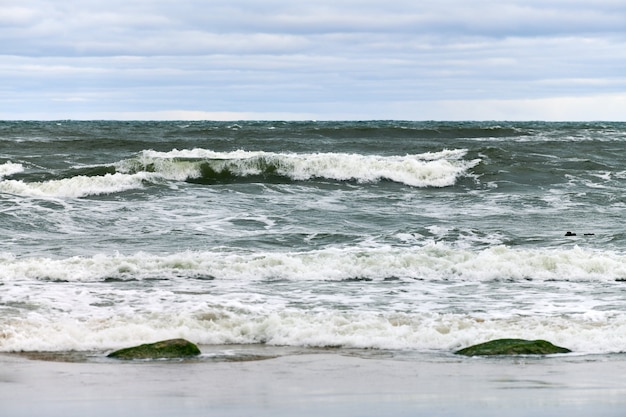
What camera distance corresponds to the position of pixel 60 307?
11758mm

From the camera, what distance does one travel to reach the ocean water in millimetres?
10758

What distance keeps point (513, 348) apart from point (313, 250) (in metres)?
7.39

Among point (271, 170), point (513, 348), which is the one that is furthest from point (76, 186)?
point (513, 348)

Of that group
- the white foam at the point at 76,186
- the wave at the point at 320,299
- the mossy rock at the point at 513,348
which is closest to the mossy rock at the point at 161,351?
the wave at the point at 320,299

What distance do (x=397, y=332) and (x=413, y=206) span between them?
512 inches

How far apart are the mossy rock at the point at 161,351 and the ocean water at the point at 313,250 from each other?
2.55 ft

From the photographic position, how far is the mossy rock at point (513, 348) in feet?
30.9

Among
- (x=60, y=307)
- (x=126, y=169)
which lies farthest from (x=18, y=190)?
(x=60, y=307)

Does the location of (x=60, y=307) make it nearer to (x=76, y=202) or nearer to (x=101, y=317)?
(x=101, y=317)

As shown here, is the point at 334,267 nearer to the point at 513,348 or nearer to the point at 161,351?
the point at 513,348

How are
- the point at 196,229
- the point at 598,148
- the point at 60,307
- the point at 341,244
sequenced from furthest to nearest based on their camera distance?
the point at 598,148 → the point at 196,229 → the point at 341,244 → the point at 60,307

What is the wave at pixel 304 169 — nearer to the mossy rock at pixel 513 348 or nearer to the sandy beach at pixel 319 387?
the mossy rock at pixel 513 348

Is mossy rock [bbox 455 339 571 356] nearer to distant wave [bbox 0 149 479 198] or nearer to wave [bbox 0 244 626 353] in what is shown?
wave [bbox 0 244 626 353]

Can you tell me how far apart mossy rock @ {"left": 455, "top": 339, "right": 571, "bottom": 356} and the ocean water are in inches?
16.5
